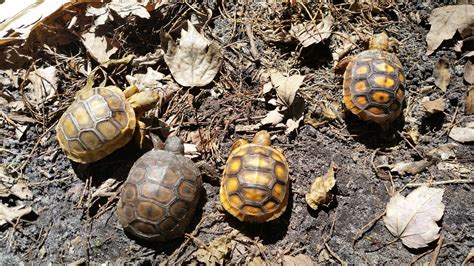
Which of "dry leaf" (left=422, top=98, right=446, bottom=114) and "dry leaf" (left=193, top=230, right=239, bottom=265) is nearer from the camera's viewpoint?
"dry leaf" (left=193, top=230, right=239, bottom=265)

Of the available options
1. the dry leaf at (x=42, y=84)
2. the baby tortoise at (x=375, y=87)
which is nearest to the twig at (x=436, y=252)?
the baby tortoise at (x=375, y=87)

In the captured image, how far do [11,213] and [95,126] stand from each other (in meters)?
0.95

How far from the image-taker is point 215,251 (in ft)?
10.5

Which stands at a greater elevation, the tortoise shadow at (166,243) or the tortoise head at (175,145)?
the tortoise head at (175,145)

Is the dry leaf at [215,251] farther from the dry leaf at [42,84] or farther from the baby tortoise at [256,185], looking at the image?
the dry leaf at [42,84]

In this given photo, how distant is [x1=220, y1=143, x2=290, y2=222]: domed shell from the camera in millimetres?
3166

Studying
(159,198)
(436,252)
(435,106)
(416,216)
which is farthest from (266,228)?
(435,106)

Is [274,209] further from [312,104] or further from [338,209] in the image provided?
[312,104]

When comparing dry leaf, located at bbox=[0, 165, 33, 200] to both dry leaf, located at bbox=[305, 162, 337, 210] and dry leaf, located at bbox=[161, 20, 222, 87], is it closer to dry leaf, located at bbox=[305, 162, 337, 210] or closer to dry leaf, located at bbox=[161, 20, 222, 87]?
dry leaf, located at bbox=[161, 20, 222, 87]

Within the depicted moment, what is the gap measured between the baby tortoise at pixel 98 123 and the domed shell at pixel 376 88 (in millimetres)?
1623

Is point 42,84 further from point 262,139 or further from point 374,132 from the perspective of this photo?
point 374,132

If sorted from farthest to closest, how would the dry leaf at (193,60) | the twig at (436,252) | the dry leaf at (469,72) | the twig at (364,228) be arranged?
1. the dry leaf at (193,60)
2. the dry leaf at (469,72)
3. the twig at (364,228)
4. the twig at (436,252)

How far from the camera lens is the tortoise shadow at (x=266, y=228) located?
330 centimetres

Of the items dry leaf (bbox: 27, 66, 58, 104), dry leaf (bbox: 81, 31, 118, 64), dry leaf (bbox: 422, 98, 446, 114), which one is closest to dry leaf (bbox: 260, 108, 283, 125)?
dry leaf (bbox: 422, 98, 446, 114)
